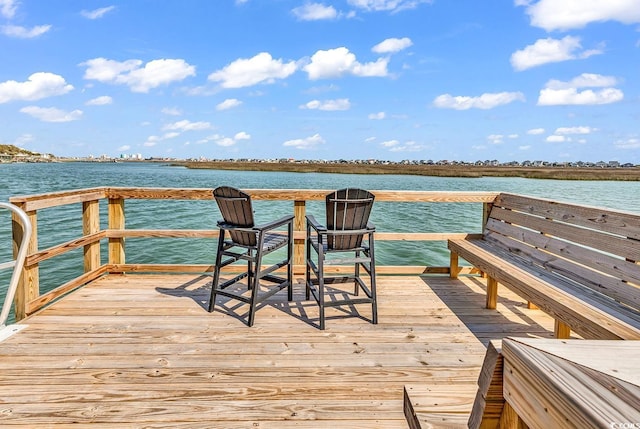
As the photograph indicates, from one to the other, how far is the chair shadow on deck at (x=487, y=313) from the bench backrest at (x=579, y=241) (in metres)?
0.46

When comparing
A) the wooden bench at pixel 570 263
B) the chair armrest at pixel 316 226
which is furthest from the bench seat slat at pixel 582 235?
the chair armrest at pixel 316 226

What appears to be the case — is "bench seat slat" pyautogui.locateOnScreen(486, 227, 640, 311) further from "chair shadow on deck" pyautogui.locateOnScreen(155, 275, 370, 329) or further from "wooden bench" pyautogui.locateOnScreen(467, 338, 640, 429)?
"wooden bench" pyautogui.locateOnScreen(467, 338, 640, 429)

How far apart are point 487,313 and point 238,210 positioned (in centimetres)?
226

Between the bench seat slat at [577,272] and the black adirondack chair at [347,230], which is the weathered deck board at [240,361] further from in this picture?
the bench seat slat at [577,272]

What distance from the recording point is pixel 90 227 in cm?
359

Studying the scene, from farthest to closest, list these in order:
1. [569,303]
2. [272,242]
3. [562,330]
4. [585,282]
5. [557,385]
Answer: [272,242]
[585,282]
[562,330]
[569,303]
[557,385]

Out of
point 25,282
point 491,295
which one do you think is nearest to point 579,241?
point 491,295

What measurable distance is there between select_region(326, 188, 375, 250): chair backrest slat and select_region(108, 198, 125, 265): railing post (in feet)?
7.79

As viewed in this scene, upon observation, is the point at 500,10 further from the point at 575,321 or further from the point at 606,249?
the point at 575,321

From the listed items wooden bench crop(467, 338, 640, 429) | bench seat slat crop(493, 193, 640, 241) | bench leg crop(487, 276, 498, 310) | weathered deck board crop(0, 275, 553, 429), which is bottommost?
weathered deck board crop(0, 275, 553, 429)

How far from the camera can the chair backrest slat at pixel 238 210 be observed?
2824mm

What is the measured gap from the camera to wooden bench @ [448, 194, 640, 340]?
6.57ft

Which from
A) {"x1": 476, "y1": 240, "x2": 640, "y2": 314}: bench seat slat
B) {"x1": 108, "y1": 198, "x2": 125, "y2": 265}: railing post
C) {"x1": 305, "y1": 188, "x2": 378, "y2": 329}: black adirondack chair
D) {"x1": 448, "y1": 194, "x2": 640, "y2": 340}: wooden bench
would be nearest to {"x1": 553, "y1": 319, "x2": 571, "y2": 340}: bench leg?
{"x1": 448, "y1": 194, "x2": 640, "y2": 340}: wooden bench

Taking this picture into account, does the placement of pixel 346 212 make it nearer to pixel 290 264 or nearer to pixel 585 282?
pixel 290 264
